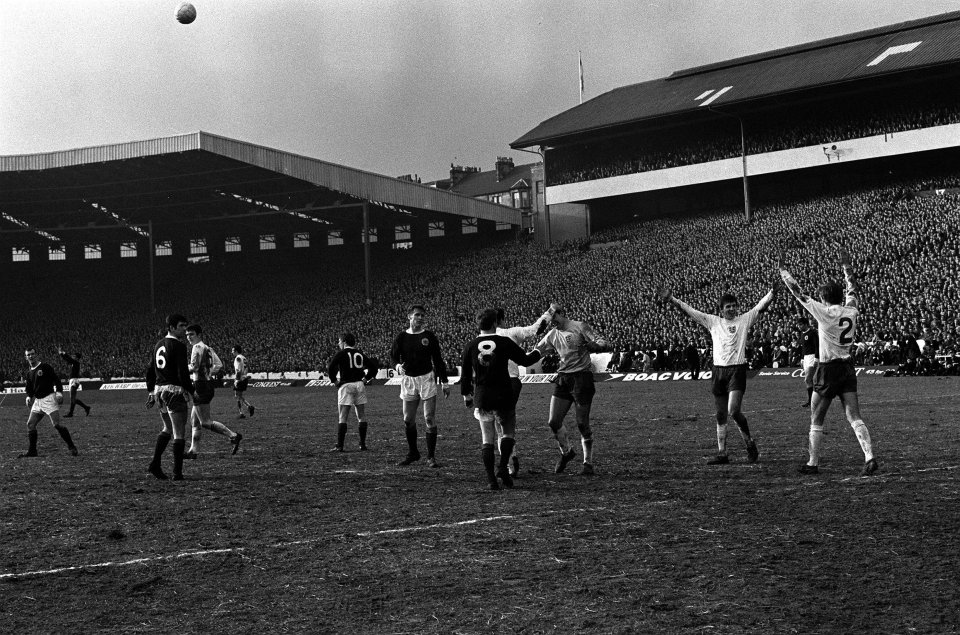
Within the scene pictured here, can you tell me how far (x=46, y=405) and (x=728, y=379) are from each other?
10942 millimetres

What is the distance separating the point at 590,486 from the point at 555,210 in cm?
5834

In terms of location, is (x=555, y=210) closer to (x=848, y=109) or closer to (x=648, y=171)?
(x=648, y=171)

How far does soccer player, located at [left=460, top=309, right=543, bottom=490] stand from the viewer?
1093cm

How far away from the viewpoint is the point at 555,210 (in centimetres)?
6844

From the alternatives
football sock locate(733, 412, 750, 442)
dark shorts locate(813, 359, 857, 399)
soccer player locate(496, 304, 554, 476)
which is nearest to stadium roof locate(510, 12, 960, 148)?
football sock locate(733, 412, 750, 442)

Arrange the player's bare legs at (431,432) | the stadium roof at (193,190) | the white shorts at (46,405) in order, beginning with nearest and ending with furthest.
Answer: the player's bare legs at (431,432) → the white shorts at (46,405) → the stadium roof at (193,190)

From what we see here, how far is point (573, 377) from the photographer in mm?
12008

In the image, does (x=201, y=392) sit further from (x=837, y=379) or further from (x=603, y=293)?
(x=603, y=293)

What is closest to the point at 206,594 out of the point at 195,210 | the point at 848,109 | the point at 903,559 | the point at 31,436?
the point at 903,559

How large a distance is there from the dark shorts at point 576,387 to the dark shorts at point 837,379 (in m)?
2.58

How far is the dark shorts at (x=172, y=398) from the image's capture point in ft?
40.8

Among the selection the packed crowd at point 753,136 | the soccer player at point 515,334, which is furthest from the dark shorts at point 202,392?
the packed crowd at point 753,136

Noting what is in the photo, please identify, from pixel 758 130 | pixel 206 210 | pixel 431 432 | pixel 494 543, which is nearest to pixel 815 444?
pixel 494 543

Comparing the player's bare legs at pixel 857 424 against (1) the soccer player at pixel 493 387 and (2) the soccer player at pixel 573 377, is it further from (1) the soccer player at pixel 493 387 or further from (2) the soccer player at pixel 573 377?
(1) the soccer player at pixel 493 387
